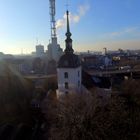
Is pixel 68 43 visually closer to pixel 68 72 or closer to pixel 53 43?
pixel 68 72

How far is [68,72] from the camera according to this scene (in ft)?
84.6

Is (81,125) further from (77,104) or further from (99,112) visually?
Result: (77,104)

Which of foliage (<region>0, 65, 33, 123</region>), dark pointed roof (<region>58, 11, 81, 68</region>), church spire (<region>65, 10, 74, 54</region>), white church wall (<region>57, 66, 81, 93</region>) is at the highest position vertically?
church spire (<region>65, 10, 74, 54</region>)

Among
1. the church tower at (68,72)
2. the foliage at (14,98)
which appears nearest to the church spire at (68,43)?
the church tower at (68,72)

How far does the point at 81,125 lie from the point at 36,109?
12702mm

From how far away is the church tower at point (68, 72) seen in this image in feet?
83.8

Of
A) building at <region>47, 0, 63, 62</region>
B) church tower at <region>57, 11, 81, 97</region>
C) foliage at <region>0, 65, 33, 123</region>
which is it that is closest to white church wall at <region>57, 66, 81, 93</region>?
church tower at <region>57, 11, 81, 97</region>

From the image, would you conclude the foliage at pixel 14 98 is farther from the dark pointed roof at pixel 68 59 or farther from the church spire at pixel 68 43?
the church spire at pixel 68 43

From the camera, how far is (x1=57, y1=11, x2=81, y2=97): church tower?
2553 centimetres

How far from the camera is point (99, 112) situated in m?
15.8

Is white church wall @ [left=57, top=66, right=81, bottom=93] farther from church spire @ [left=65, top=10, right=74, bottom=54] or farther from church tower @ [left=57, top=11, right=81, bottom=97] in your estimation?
church spire @ [left=65, top=10, right=74, bottom=54]

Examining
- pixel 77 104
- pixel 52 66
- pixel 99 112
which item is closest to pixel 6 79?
pixel 77 104

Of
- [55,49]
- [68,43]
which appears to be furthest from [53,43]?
[68,43]

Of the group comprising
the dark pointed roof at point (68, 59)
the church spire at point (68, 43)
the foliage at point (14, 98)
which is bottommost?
the foliage at point (14, 98)
